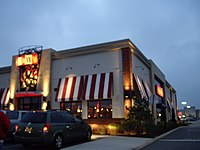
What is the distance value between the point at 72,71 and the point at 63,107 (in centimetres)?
344

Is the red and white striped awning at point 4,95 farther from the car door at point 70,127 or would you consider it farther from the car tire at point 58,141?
the car tire at point 58,141

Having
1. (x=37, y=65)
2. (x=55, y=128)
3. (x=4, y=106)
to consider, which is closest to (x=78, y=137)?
(x=55, y=128)

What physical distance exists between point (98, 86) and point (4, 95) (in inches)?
451

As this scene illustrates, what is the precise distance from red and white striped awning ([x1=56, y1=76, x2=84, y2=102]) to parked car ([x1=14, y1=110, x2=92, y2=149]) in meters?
8.99

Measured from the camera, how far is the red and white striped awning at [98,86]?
781 inches

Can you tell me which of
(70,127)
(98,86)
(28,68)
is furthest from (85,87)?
(70,127)

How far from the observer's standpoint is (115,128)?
18.4m

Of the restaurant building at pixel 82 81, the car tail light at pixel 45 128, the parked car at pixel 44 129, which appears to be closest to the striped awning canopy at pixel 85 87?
the restaurant building at pixel 82 81

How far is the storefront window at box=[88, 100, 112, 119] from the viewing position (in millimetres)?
20219

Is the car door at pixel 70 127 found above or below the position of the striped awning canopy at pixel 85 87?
below

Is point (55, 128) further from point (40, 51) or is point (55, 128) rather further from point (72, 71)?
point (40, 51)

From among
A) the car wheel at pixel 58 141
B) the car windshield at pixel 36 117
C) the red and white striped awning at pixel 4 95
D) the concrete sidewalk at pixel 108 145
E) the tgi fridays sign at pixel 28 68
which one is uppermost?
the tgi fridays sign at pixel 28 68

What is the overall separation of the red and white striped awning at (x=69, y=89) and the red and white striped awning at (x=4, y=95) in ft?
21.5

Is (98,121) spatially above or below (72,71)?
below
